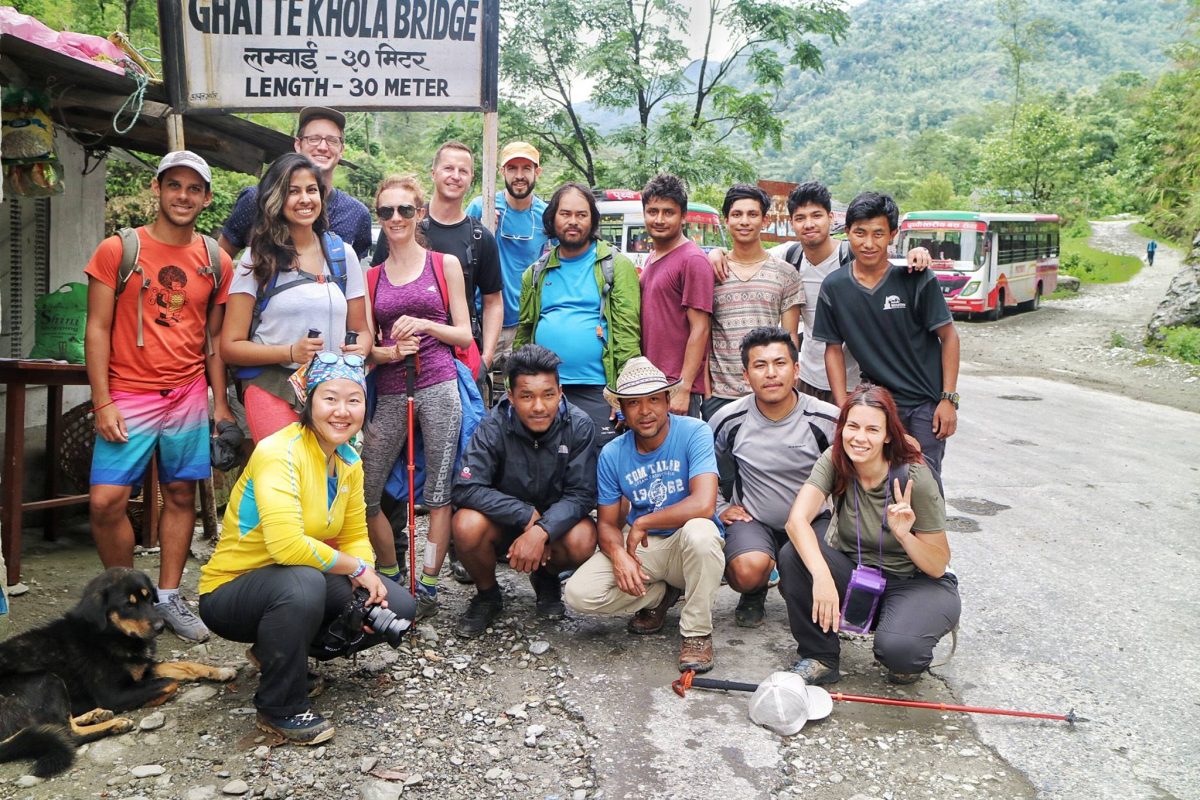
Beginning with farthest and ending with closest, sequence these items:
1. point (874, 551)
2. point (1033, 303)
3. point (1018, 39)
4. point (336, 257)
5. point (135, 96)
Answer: point (1018, 39) → point (1033, 303) → point (135, 96) → point (336, 257) → point (874, 551)

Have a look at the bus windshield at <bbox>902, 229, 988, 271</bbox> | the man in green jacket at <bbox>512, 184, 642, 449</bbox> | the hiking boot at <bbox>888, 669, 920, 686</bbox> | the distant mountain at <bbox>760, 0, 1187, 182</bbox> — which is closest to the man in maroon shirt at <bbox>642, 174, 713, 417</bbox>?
the man in green jacket at <bbox>512, 184, 642, 449</bbox>

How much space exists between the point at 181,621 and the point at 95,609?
72cm

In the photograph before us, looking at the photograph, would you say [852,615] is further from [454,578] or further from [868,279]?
[454,578]

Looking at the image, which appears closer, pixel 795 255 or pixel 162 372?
pixel 162 372

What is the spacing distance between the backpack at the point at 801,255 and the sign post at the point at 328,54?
6.33ft

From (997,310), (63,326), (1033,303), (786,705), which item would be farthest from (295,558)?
(1033,303)

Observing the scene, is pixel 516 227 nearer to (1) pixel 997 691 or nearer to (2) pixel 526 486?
(2) pixel 526 486

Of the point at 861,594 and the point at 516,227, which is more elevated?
the point at 516,227

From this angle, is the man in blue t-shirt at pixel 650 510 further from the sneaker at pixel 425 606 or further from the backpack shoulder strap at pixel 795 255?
the backpack shoulder strap at pixel 795 255

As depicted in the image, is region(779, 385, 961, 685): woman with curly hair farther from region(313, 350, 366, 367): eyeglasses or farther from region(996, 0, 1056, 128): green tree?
region(996, 0, 1056, 128): green tree

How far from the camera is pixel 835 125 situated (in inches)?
5064

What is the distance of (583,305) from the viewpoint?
4895mm

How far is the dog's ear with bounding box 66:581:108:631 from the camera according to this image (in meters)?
3.52

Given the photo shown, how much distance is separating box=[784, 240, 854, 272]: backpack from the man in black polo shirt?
45 centimetres
